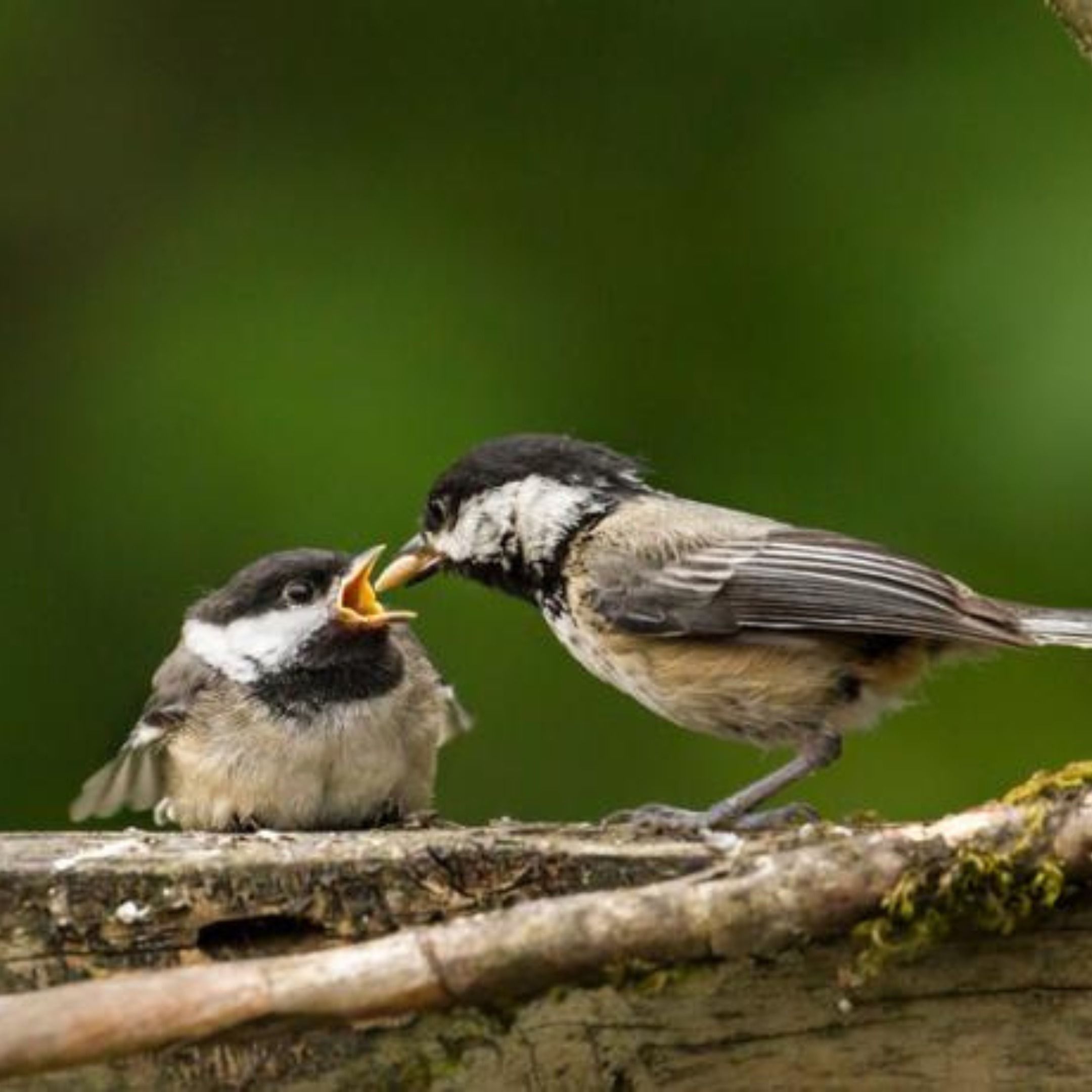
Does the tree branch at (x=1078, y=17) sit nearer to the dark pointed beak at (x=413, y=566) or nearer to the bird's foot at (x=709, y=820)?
the bird's foot at (x=709, y=820)

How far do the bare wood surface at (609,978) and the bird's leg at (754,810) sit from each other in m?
0.28

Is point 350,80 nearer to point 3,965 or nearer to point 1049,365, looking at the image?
point 1049,365

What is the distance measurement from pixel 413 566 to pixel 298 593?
0.22 metres

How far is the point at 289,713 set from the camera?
3.58 metres

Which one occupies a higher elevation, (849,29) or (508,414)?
(849,29)

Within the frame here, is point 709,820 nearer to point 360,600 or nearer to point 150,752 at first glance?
point 360,600

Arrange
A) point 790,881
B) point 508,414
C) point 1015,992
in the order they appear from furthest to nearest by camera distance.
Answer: point 508,414
point 1015,992
point 790,881

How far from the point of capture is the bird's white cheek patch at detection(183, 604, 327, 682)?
11.9 feet

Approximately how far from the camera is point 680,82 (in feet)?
14.8

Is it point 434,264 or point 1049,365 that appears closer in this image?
point 1049,365

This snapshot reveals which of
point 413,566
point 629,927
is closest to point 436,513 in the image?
point 413,566

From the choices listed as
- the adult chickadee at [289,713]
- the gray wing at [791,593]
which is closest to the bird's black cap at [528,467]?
the gray wing at [791,593]

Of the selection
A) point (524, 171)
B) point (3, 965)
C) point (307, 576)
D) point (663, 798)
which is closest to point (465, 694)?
point (663, 798)

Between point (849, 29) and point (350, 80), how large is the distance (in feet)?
3.31
